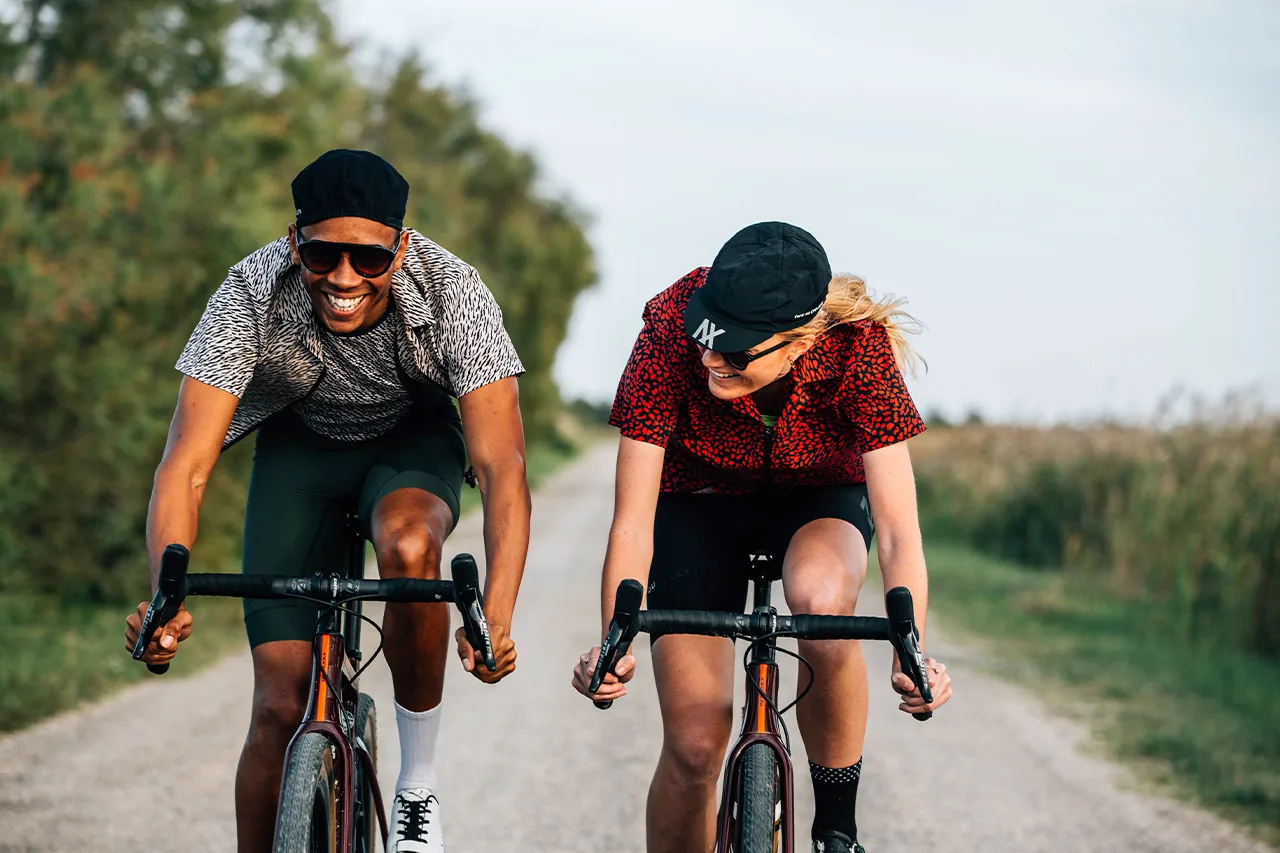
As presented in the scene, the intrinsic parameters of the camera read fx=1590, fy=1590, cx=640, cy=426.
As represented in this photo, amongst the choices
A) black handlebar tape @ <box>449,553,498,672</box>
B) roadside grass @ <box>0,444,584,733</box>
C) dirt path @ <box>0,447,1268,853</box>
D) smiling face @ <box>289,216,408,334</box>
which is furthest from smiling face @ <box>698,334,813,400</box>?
roadside grass @ <box>0,444,584,733</box>

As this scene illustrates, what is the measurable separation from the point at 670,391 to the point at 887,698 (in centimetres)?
599

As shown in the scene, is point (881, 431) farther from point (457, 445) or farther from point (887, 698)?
point (887, 698)

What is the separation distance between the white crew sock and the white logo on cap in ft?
4.54

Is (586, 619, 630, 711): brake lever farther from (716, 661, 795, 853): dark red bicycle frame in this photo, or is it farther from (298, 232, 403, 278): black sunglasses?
(298, 232, 403, 278): black sunglasses


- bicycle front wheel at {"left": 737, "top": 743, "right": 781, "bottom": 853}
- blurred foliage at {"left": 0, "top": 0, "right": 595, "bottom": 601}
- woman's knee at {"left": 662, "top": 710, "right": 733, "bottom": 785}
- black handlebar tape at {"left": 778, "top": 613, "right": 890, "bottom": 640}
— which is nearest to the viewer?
black handlebar tape at {"left": 778, "top": 613, "right": 890, "bottom": 640}

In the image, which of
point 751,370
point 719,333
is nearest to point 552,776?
point 751,370

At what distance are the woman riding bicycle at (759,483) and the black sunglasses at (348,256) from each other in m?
0.66

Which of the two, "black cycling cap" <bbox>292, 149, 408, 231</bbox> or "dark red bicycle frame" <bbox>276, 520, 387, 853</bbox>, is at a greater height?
"black cycling cap" <bbox>292, 149, 408, 231</bbox>

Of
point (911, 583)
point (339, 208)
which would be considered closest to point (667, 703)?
point (911, 583)

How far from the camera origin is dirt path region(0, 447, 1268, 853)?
6020 mm

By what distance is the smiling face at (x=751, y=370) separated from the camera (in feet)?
12.0

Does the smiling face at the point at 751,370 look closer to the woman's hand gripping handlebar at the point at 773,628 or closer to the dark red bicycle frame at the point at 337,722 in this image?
the woman's hand gripping handlebar at the point at 773,628

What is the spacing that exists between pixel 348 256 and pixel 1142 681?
815 cm

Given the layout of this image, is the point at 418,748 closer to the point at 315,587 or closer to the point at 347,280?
the point at 315,587
